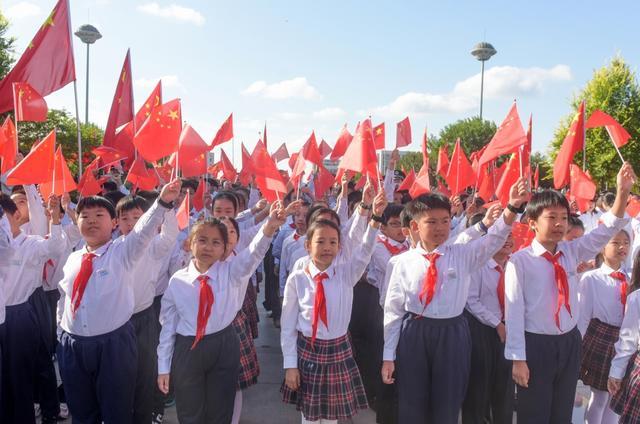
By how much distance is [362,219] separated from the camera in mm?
3215

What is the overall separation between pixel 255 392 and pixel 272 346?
1302mm

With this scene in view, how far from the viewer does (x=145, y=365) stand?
11.1ft

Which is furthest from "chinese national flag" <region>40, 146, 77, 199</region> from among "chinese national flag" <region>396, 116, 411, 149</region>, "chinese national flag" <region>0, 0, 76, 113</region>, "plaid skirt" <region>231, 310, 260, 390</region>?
"chinese national flag" <region>396, 116, 411, 149</region>

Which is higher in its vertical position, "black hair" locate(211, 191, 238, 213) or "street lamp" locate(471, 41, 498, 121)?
"street lamp" locate(471, 41, 498, 121)

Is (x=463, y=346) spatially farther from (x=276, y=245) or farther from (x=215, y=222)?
(x=276, y=245)

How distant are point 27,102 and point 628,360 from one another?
4.72 metres

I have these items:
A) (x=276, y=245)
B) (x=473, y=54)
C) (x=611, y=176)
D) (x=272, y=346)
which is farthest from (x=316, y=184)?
(x=473, y=54)

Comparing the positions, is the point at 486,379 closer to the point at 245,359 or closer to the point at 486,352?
the point at 486,352

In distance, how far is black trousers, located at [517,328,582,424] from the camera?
284 cm

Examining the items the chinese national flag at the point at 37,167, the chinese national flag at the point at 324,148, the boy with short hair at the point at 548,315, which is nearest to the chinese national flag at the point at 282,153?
the chinese national flag at the point at 324,148

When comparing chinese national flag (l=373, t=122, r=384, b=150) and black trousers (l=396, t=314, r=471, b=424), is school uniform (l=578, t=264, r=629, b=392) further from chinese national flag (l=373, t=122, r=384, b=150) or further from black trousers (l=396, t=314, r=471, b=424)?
chinese national flag (l=373, t=122, r=384, b=150)

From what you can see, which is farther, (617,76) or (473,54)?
(473,54)

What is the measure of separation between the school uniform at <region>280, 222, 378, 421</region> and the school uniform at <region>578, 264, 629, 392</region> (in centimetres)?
162

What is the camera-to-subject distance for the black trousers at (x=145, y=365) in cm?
332
